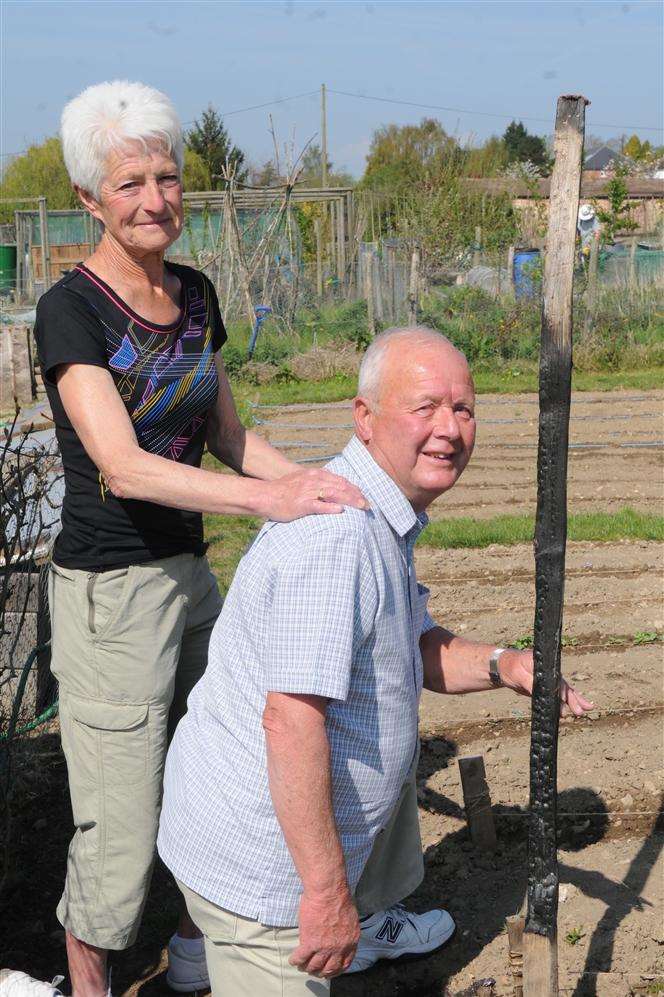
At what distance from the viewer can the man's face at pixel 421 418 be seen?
2230mm

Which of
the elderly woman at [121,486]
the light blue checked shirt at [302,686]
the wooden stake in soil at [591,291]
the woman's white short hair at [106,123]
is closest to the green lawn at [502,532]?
the elderly woman at [121,486]

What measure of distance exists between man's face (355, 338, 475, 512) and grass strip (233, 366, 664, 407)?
1150 cm

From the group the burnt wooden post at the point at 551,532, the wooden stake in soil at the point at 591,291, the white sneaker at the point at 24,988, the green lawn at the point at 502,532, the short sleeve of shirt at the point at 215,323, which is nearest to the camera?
the burnt wooden post at the point at 551,532

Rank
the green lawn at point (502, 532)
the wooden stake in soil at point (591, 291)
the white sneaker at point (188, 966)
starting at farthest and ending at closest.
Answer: the wooden stake in soil at point (591, 291) < the green lawn at point (502, 532) < the white sneaker at point (188, 966)

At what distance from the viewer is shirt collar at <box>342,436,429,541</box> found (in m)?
2.22

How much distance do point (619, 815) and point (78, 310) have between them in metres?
2.72

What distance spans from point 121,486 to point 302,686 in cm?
70

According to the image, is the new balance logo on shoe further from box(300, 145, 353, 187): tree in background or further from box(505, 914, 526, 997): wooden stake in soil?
box(300, 145, 353, 187): tree in background

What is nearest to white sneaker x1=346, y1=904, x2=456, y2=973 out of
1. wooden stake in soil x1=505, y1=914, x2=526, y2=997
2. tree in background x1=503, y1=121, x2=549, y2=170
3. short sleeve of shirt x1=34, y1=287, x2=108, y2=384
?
wooden stake in soil x1=505, y1=914, x2=526, y2=997

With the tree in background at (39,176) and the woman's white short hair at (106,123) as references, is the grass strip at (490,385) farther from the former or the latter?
the tree in background at (39,176)

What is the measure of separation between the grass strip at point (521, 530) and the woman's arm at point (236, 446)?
433 centimetres

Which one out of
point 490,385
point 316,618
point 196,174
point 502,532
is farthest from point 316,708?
point 196,174

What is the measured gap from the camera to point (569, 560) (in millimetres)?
6988

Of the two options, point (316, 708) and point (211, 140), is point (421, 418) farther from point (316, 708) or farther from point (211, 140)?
point (211, 140)
